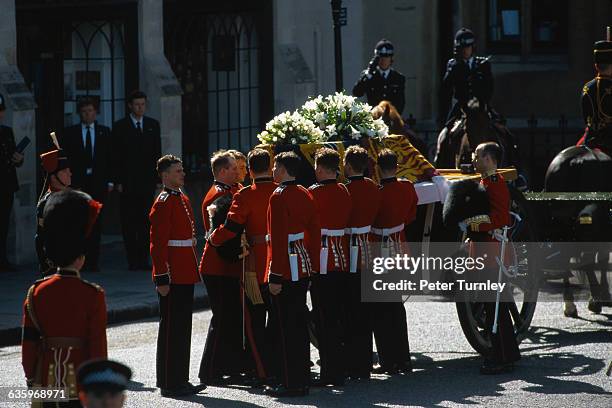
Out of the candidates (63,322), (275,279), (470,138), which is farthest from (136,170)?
(63,322)

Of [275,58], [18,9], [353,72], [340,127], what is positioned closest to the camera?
[340,127]

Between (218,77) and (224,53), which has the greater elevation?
(224,53)

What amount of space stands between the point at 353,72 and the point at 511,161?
Result: 26.5ft

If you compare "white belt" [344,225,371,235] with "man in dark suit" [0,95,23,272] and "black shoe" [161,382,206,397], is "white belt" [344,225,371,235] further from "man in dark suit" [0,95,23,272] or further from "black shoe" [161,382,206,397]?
"man in dark suit" [0,95,23,272]

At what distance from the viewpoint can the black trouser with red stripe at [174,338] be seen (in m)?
11.0

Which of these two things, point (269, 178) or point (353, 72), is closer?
point (269, 178)

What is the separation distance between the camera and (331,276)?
11531 mm

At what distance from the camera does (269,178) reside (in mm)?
11211

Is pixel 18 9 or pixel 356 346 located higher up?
pixel 18 9

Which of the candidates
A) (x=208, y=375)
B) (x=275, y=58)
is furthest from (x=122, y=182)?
(x=208, y=375)

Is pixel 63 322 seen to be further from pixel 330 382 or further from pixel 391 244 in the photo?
pixel 391 244

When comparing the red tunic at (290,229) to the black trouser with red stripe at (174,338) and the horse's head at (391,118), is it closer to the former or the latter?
the black trouser with red stripe at (174,338)

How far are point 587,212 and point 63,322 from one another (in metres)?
6.53

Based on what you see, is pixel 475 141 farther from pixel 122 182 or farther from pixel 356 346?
pixel 356 346
